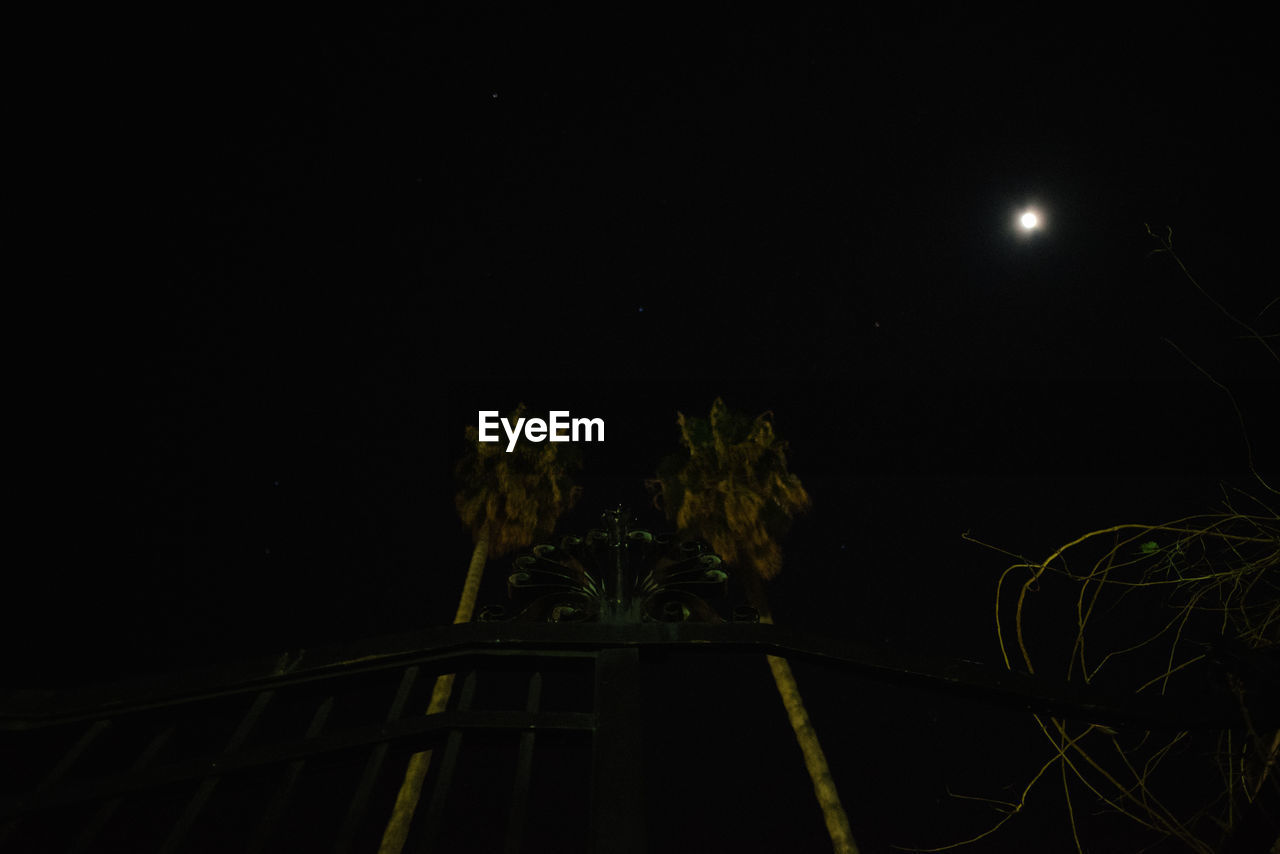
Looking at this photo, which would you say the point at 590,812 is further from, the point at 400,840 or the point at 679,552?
the point at 400,840

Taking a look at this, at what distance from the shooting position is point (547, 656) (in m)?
2.89

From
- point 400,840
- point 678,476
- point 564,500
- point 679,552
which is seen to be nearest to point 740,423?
point 678,476

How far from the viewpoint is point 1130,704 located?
8.58ft

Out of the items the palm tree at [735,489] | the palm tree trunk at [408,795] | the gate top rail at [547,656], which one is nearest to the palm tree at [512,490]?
the palm tree at [735,489]

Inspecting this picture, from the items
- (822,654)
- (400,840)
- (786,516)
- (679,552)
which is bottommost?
(400,840)

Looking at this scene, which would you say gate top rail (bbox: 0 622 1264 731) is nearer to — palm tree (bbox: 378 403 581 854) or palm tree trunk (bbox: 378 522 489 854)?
palm tree trunk (bbox: 378 522 489 854)

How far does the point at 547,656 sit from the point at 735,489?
1394 centimetres

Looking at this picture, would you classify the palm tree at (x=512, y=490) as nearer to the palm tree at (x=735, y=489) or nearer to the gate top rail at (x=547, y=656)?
the palm tree at (x=735, y=489)

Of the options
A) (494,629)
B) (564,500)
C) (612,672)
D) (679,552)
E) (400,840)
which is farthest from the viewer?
(564,500)

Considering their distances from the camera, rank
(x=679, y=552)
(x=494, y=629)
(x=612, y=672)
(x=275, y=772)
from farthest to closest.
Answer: (x=679, y=552), (x=494, y=629), (x=612, y=672), (x=275, y=772)

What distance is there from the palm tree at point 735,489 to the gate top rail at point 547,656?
12.4 m

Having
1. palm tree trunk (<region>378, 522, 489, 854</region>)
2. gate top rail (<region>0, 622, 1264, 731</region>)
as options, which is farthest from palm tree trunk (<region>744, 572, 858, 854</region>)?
gate top rail (<region>0, 622, 1264, 731</region>)

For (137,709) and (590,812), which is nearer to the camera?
(590,812)

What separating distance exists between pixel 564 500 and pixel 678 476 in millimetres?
2939
